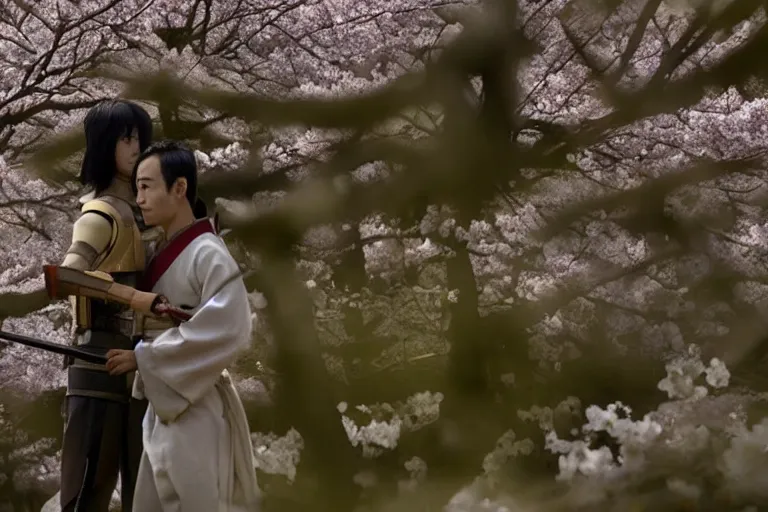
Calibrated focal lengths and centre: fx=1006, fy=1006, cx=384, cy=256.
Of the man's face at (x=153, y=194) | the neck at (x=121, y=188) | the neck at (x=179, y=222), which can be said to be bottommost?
the neck at (x=179, y=222)

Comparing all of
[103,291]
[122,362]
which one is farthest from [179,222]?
[122,362]

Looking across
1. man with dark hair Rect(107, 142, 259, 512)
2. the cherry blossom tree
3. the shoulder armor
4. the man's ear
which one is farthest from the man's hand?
the cherry blossom tree

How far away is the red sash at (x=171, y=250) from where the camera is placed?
2234 mm

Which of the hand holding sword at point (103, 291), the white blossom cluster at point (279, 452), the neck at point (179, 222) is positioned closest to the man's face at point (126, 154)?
the neck at point (179, 222)

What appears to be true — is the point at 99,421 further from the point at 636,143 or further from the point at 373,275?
the point at 636,143

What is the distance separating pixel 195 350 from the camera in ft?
7.00

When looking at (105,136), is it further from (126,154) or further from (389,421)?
(389,421)

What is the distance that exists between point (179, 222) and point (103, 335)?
0.33 metres

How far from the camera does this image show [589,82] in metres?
3.24

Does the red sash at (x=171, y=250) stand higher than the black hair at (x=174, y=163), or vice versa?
the black hair at (x=174, y=163)

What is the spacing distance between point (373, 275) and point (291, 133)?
1.77 ft

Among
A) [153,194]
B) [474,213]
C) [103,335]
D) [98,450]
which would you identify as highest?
[474,213]

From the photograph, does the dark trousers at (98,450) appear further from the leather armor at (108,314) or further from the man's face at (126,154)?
the man's face at (126,154)

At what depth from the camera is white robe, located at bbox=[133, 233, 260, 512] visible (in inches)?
84.0
